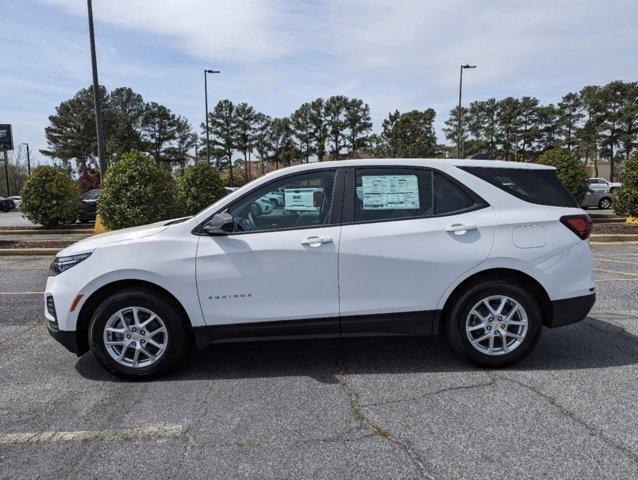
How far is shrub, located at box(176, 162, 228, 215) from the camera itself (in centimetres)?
1518

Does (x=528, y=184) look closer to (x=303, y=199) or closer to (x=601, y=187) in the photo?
(x=303, y=199)

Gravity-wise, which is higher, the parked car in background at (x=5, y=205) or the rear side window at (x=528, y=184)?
the parked car in background at (x=5, y=205)

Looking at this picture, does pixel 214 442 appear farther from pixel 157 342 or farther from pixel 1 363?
pixel 1 363

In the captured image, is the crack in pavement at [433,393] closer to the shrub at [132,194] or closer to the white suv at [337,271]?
the white suv at [337,271]

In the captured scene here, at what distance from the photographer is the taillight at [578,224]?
390 cm

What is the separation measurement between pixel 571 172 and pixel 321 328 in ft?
46.1

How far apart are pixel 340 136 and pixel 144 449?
6581 centimetres

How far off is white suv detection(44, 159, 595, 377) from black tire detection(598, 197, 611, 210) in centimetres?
2373

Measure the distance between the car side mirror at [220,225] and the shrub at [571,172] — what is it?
13.8 metres

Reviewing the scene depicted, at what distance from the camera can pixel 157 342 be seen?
149 inches

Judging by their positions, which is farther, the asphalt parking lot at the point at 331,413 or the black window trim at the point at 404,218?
the black window trim at the point at 404,218

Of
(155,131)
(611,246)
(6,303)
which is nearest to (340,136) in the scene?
(155,131)

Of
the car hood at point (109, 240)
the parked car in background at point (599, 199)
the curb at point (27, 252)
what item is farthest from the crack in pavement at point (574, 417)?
the parked car in background at point (599, 199)

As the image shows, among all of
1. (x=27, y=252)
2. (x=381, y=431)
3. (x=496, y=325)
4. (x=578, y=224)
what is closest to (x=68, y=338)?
(x=381, y=431)
